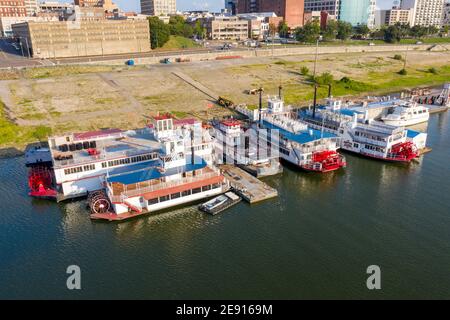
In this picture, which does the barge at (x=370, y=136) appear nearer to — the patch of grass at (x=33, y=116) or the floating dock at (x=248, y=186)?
the floating dock at (x=248, y=186)

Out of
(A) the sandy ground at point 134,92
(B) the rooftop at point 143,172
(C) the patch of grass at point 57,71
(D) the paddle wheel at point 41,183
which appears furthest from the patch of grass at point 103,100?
(B) the rooftop at point 143,172

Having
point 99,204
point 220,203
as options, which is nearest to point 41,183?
point 99,204

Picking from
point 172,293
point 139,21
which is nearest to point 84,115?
point 172,293

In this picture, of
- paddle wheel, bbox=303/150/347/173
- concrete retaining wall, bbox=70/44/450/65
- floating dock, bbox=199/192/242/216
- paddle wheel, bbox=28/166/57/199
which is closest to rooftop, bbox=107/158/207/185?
floating dock, bbox=199/192/242/216

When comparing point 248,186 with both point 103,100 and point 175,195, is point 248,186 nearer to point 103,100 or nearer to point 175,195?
point 175,195

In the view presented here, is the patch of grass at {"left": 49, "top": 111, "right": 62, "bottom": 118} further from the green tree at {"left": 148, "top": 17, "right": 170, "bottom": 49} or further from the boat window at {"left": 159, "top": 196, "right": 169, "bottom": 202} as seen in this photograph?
the green tree at {"left": 148, "top": 17, "right": 170, "bottom": 49}

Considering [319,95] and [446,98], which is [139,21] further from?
[446,98]
